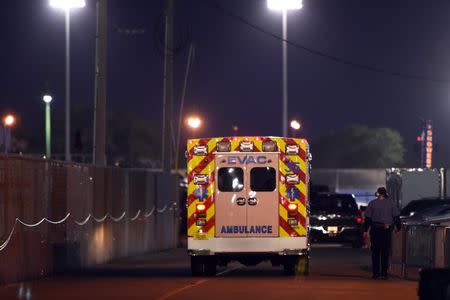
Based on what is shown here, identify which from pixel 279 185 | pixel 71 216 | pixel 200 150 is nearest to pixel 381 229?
pixel 279 185

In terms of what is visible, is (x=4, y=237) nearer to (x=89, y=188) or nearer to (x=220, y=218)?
(x=220, y=218)

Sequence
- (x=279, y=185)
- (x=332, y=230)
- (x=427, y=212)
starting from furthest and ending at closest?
(x=332, y=230) → (x=427, y=212) → (x=279, y=185)

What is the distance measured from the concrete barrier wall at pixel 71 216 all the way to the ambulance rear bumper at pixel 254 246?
3.21 metres

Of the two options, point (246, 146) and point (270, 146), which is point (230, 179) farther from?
point (270, 146)

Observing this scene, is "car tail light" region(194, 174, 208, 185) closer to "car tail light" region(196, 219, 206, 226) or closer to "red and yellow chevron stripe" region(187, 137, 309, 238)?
"red and yellow chevron stripe" region(187, 137, 309, 238)

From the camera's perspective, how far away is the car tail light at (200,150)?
27.0m

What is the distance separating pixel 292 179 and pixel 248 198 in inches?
38.0

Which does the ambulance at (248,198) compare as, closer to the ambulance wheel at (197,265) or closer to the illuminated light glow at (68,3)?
the ambulance wheel at (197,265)

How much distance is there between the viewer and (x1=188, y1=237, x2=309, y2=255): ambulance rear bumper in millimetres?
26766

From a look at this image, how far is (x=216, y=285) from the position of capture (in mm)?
24484

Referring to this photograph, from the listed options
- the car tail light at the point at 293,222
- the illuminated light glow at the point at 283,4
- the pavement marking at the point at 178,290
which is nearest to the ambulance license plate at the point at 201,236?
the pavement marking at the point at 178,290

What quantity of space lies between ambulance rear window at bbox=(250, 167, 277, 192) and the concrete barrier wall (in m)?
4.25

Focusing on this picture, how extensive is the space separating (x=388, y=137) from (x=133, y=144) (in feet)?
99.2

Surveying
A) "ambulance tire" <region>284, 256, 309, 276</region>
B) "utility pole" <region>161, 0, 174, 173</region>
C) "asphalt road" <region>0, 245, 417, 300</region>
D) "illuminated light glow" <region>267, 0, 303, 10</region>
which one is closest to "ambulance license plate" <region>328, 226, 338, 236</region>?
"utility pole" <region>161, 0, 174, 173</region>
